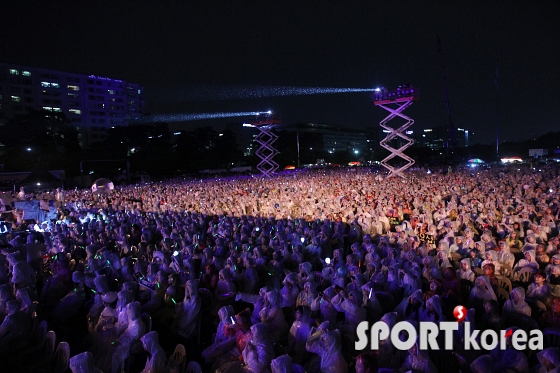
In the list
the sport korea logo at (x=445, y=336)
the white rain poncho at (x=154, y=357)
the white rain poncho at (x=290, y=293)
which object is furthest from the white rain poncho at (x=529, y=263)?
the white rain poncho at (x=154, y=357)

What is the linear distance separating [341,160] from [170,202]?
66.6 m

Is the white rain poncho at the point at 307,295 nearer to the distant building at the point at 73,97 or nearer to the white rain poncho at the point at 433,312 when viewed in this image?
the white rain poncho at the point at 433,312

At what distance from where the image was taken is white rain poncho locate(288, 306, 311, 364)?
3.96m

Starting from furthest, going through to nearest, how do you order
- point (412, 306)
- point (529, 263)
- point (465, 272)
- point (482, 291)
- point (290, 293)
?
1. point (529, 263)
2. point (465, 272)
3. point (290, 293)
4. point (482, 291)
5. point (412, 306)

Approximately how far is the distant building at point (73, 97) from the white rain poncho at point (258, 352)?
210ft

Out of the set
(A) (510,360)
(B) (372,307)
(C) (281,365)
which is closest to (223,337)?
(C) (281,365)

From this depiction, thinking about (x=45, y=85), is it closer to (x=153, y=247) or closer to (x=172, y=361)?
(x=153, y=247)

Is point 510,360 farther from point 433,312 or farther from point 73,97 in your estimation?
point 73,97

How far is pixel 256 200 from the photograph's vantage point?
53.8 ft

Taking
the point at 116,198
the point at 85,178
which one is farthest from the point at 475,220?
the point at 85,178

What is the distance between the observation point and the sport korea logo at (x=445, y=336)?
3783 millimetres

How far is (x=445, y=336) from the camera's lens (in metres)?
4.08

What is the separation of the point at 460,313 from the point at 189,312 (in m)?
3.35

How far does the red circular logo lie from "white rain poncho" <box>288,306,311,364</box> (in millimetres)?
1710
